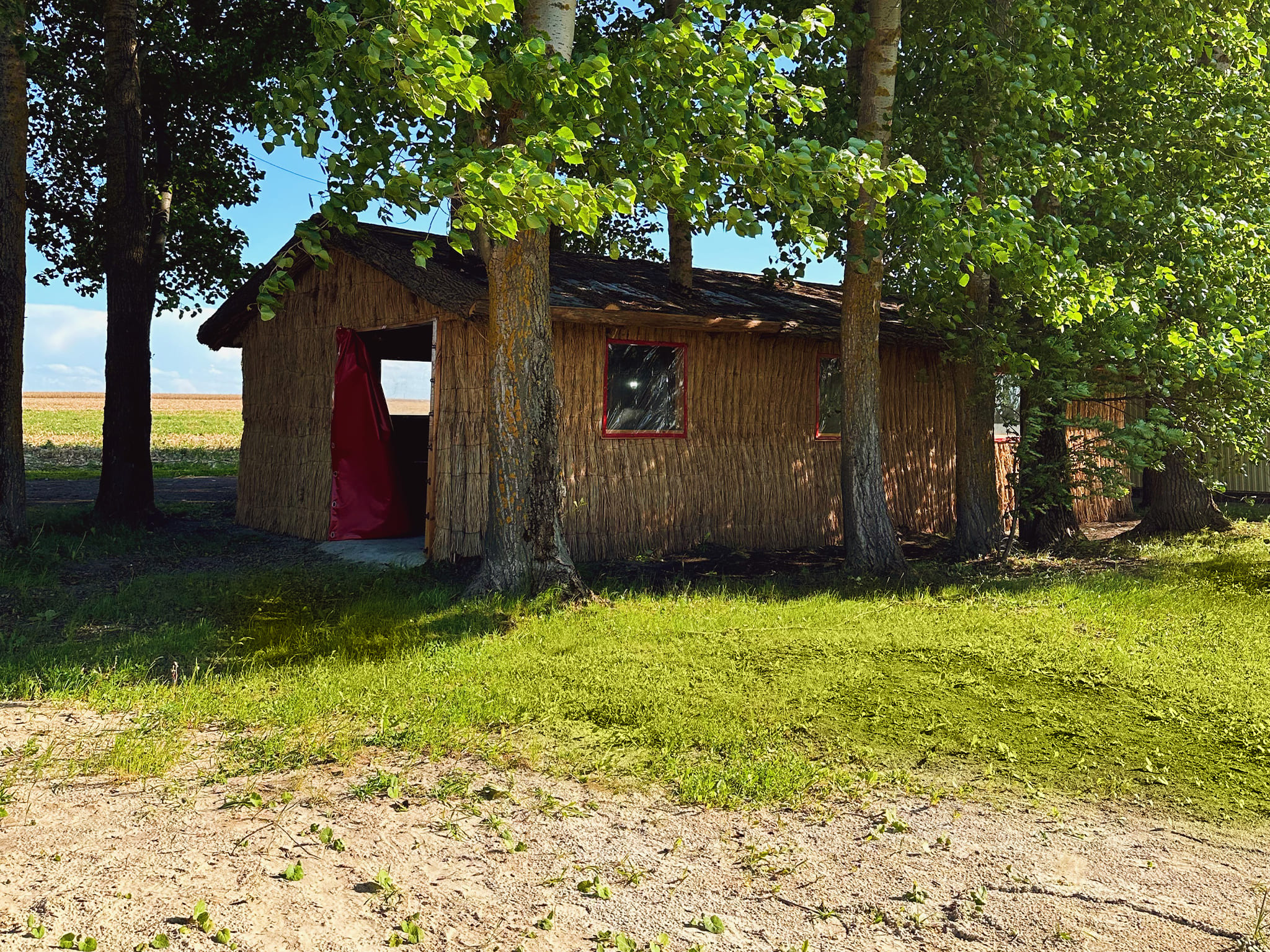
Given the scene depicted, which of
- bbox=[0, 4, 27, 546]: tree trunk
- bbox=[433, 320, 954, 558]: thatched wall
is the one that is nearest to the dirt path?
bbox=[0, 4, 27, 546]: tree trunk

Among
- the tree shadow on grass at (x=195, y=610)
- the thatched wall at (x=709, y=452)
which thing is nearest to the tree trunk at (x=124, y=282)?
the tree shadow on grass at (x=195, y=610)

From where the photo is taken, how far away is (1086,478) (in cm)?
1370

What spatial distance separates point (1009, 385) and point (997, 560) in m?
1.93

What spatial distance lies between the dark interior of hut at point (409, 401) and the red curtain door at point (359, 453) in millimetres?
222

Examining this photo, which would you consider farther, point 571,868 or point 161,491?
point 161,491

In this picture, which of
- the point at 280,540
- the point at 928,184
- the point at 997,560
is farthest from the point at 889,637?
the point at 280,540

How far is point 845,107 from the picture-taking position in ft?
37.2

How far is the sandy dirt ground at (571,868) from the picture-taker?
339 cm

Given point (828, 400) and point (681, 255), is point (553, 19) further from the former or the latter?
point (828, 400)

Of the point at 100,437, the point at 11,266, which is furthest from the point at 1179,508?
the point at 100,437

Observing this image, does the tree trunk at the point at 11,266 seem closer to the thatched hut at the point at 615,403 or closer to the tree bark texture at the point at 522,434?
the thatched hut at the point at 615,403

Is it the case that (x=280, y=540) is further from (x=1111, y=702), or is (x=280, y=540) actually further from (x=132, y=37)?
(x=1111, y=702)

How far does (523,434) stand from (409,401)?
6.76 metres

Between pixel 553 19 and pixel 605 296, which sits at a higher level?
pixel 553 19
